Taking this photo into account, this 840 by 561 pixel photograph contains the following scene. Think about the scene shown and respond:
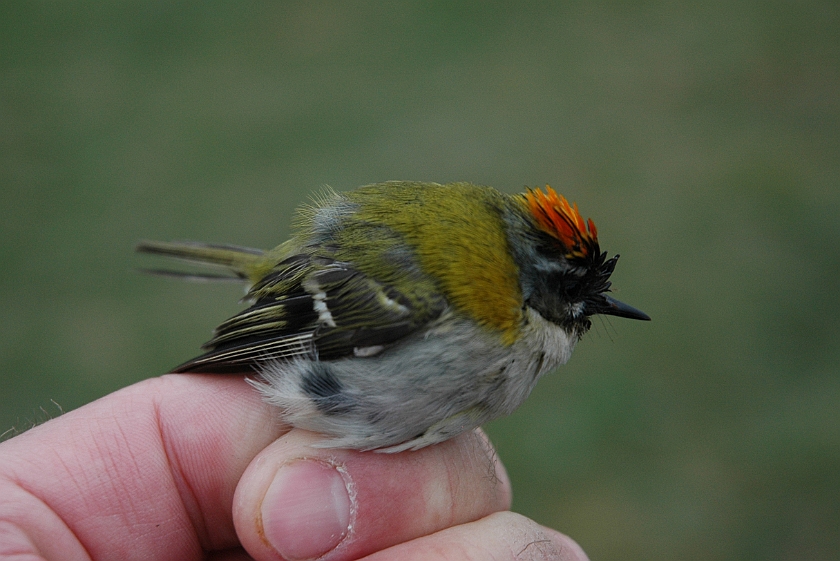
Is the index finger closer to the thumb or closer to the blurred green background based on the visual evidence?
the thumb

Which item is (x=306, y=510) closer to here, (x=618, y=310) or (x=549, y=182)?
(x=618, y=310)

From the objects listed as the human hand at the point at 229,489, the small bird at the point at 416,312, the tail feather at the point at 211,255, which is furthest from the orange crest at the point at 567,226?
the tail feather at the point at 211,255

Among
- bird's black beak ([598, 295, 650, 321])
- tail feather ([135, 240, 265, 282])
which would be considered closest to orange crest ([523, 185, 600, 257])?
bird's black beak ([598, 295, 650, 321])

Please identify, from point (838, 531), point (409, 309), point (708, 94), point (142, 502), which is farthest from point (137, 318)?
point (708, 94)

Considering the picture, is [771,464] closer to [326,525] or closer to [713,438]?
[713,438]

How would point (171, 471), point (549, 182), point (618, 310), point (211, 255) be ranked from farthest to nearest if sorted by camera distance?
point (549, 182), point (211, 255), point (618, 310), point (171, 471)

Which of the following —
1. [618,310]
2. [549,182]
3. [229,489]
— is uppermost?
[549,182]

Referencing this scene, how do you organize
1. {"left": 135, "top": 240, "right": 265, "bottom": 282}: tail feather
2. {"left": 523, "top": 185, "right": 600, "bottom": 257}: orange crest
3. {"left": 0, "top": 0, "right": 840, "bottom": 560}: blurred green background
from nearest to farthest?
{"left": 523, "top": 185, "right": 600, "bottom": 257}: orange crest, {"left": 135, "top": 240, "right": 265, "bottom": 282}: tail feather, {"left": 0, "top": 0, "right": 840, "bottom": 560}: blurred green background

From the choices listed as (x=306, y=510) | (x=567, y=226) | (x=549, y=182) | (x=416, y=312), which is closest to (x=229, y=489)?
(x=306, y=510)
